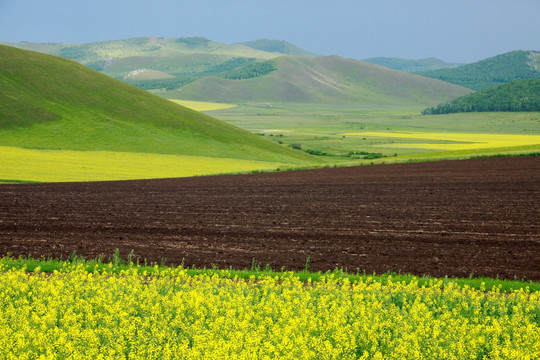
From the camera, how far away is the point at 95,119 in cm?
8025

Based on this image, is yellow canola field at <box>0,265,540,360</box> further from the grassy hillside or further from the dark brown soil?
the grassy hillside

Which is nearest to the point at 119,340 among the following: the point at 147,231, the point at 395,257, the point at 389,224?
the point at 395,257

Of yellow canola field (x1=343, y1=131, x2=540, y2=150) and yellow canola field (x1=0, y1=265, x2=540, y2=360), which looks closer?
yellow canola field (x1=0, y1=265, x2=540, y2=360)

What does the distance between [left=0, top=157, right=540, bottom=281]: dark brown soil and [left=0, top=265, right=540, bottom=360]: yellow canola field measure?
540 centimetres

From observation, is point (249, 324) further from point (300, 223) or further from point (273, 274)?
point (300, 223)

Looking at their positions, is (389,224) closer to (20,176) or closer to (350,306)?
(350,306)

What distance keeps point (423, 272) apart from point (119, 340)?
10.2 metres

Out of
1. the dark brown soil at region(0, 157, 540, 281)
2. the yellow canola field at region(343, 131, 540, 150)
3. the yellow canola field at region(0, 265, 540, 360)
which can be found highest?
the yellow canola field at region(343, 131, 540, 150)

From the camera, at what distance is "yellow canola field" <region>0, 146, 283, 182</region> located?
46697 millimetres

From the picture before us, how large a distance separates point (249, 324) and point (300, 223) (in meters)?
15.0

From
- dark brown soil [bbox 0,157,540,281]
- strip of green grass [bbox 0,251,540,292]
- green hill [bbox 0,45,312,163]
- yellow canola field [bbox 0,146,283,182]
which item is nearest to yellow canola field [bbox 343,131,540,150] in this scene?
green hill [bbox 0,45,312,163]

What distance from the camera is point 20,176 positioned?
4412 centimetres

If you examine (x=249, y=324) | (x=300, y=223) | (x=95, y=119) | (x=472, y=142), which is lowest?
(x=300, y=223)

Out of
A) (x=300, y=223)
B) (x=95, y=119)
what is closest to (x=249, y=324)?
(x=300, y=223)
